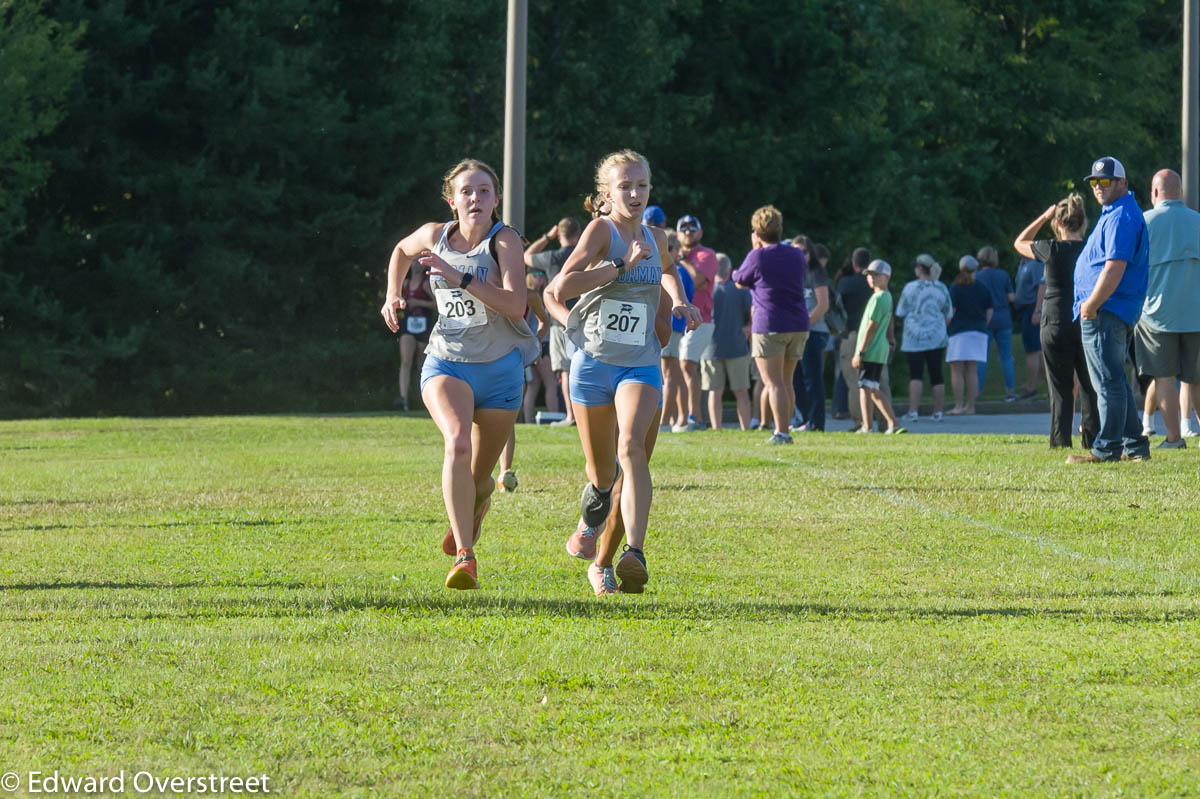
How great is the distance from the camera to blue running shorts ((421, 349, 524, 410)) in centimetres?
823

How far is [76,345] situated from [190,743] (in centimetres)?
2607

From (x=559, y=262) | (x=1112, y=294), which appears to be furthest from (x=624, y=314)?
(x=559, y=262)

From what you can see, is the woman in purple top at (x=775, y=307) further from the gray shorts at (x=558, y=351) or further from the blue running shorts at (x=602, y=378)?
the blue running shorts at (x=602, y=378)

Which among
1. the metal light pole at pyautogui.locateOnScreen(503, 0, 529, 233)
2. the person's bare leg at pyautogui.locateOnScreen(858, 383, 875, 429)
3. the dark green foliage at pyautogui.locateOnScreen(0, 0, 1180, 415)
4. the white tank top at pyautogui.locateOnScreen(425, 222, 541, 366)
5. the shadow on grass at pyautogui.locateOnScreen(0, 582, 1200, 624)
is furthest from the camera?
the dark green foliage at pyautogui.locateOnScreen(0, 0, 1180, 415)

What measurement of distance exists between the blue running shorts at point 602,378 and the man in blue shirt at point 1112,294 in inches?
216

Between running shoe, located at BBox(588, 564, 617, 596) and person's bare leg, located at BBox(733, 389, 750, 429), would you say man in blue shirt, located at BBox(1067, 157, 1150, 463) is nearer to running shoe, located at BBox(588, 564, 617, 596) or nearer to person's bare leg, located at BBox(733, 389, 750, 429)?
running shoe, located at BBox(588, 564, 617, 596)

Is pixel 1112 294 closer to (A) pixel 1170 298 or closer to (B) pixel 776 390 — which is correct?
(A) pixel 1170 298

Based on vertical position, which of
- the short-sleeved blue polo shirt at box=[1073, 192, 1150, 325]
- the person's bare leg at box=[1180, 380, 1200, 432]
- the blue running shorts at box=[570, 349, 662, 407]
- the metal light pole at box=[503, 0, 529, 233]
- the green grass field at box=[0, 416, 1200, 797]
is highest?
the metal light pole at box=[503, 0, 529, 233]

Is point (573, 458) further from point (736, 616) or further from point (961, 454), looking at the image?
point (736, 616)

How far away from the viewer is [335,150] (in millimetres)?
32531

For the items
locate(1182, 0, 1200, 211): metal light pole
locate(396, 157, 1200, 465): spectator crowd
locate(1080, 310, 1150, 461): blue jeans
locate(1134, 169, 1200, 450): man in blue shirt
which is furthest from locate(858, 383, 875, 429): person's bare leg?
locate(1080, 310, 1150, 461): blue jeans

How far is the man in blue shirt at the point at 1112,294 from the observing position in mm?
12469

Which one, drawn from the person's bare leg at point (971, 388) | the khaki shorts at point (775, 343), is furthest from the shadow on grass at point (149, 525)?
the person's bare leg at point (971, 388)

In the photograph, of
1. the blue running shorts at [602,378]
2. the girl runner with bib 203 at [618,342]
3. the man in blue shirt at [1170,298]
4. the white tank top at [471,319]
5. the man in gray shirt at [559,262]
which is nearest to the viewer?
the girl runner with bib 203 at [618,342]
